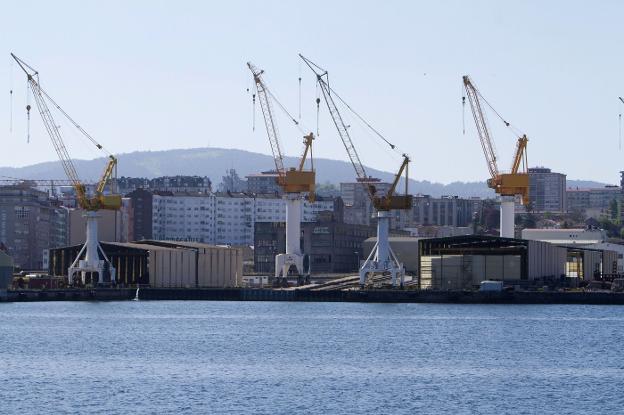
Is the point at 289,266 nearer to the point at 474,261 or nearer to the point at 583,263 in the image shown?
Result: the point at 474,261

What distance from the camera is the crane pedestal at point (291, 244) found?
609 ft

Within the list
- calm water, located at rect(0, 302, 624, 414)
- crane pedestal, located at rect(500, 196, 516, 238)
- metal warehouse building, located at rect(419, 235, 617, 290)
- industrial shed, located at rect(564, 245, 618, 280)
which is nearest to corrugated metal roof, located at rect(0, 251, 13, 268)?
calm water, located at rect(0, 302, 624, 414)

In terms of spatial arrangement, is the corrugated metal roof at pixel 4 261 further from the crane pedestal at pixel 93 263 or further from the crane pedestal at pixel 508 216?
the crane pedestal at pixel 508 216

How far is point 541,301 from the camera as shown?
151250mm

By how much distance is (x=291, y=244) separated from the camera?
615 feet

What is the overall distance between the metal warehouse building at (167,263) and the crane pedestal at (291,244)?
19.1ft

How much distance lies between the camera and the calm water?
64.9 meters

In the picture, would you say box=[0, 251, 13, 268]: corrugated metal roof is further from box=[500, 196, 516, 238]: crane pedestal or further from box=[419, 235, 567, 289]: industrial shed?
box=[500, 196, 516, 238]: crane pedestal

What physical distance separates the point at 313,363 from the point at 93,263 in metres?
87.6

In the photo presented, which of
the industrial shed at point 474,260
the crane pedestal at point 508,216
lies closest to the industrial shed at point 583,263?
the crane pedestal at point 508,216

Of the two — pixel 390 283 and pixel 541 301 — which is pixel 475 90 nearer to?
pixel 390 283

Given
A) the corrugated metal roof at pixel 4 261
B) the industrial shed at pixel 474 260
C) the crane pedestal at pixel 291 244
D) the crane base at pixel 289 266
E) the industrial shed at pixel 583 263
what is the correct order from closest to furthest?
Answer: the industrial shed at pixel 474 260 < the corrugated metal roof at pixel 4 261 < the crane pedestal at pixel 291 244 < the crane base at pixel 289 266 < the industrial shed at pixel 583 263

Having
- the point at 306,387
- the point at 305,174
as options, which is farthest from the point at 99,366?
the point at 305,174

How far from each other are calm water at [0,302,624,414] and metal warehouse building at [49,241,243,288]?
36521 millimetres
